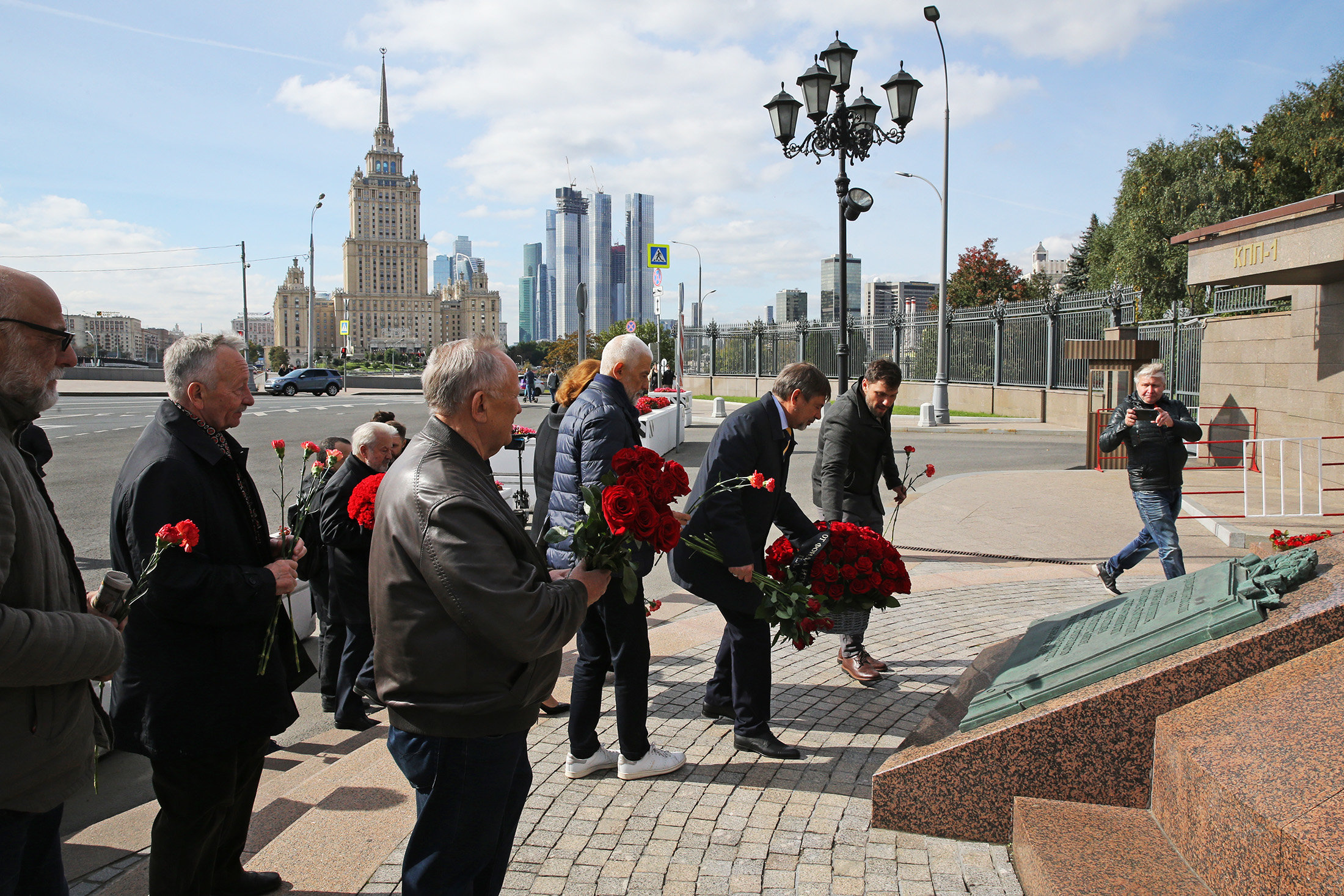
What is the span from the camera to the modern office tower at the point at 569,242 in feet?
472

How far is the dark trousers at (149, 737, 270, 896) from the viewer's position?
8.68 ft

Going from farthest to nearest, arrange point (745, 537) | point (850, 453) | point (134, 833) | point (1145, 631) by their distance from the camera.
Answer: point (850, 453) < point (745, 537) < point (134, 833) < point (1145, 631)

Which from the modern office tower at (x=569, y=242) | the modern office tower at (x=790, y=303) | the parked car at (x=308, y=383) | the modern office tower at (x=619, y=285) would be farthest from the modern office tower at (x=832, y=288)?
the modern office tower at (x=619, y=285)

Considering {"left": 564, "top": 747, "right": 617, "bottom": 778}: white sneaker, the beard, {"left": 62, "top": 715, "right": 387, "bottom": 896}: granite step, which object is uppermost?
the beard

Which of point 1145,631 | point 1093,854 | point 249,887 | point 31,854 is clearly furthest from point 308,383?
point 1093,854

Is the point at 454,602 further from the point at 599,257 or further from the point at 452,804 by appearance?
the point at 599,257

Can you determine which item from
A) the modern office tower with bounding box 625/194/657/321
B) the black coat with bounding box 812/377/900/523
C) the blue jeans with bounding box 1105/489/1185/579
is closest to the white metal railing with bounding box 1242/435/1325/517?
the blue jeans with bounding box 1105/489/1185/579

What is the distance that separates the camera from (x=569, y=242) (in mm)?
156125

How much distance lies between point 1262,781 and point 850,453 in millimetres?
3077

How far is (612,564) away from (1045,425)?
74.4 feet

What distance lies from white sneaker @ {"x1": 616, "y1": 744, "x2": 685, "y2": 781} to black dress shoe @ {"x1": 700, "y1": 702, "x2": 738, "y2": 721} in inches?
25.3

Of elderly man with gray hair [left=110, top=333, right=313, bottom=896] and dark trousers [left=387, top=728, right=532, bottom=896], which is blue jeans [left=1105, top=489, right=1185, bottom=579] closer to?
dark trousers [left=387, top=728, right=532, bottom=896]

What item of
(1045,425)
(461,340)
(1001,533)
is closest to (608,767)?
(461,340)

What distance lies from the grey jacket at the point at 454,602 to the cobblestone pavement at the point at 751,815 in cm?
105
